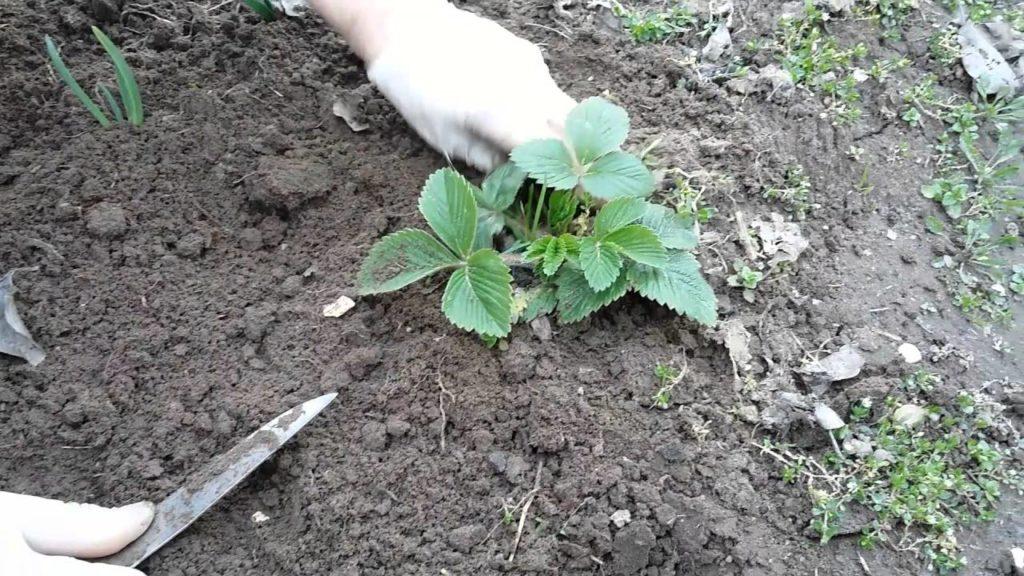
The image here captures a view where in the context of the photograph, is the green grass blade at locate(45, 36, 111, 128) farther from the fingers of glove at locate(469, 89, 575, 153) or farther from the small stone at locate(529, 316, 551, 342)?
the small stone at locate(529, 316, 551, 342)

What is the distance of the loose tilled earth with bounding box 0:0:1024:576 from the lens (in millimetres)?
1271

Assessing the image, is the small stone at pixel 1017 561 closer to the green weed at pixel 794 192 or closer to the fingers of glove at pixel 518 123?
the green weed at pixel 794 192

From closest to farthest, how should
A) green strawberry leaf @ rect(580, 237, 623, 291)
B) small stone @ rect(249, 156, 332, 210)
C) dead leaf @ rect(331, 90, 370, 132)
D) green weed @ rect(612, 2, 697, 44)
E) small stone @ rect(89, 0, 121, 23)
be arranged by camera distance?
green strawberry leaf @ rect(580, 237, 623, 291)
small stone @ rect(249, 156, 332, 210)
dead leaf @ rect(331, 90, 370, 132)
small stone @ rect(89, 0, 121, 23)
green weed @ rect(612, 2, 697, 44)

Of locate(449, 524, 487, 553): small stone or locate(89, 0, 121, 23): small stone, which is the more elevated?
locate(89, 0, 121, 23): small stone

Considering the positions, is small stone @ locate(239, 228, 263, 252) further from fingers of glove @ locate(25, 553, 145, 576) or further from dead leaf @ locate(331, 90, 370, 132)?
fingers of glove @ locate(25, 553, 145, 576)

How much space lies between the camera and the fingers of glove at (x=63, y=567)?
106 cm

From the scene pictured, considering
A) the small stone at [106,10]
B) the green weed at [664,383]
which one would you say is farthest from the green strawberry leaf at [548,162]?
the small stone at [106,10]

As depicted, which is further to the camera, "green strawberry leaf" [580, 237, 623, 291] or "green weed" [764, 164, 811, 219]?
"green weed" [764, 164, 811, 219]

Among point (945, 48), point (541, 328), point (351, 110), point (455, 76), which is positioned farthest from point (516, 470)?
point (945, 48)

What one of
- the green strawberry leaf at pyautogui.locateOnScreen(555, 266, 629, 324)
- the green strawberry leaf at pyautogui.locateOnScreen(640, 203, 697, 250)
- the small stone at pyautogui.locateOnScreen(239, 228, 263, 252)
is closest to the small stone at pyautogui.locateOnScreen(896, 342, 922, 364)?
the green strawberry leaf at pyautogui.locateOnScreen(640, 203, 697, 250)

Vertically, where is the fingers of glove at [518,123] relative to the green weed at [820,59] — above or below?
above

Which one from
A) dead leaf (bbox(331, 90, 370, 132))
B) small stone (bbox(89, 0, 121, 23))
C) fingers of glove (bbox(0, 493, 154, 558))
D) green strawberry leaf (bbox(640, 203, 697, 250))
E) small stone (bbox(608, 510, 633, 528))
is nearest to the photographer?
fingers of glove (bbox(0, 493, 154, 558))

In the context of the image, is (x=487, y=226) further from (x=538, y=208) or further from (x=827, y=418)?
(x=827, y=418)

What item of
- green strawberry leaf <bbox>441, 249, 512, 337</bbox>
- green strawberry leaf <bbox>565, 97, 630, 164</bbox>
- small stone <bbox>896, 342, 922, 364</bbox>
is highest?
green strawberry leaf <bbox>565, 97, 630, 164</bbox>
